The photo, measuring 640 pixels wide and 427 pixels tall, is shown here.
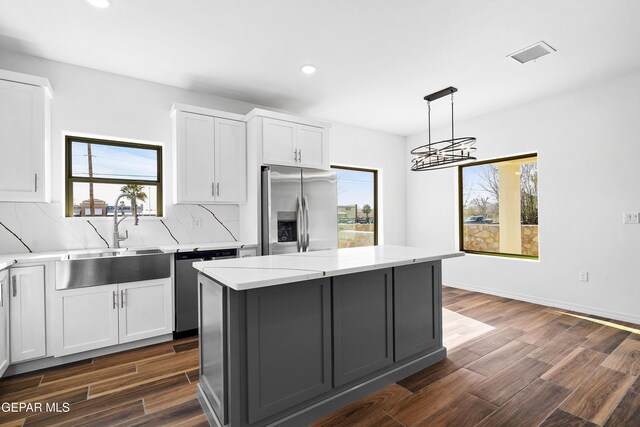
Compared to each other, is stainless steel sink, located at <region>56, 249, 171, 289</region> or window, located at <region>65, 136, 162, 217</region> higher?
window, located at <region>65, 136, 162, 217</region>

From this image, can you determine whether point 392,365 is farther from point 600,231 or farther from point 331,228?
point 600,231

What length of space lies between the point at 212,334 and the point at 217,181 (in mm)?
2117

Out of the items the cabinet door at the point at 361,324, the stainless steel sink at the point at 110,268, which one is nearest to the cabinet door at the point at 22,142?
the stainless steel sink at the point at 110,268

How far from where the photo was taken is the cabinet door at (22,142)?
8.76 feet

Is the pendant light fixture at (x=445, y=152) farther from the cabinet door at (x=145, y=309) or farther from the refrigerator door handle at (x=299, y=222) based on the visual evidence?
the cabinet door at (x=145, y=309)

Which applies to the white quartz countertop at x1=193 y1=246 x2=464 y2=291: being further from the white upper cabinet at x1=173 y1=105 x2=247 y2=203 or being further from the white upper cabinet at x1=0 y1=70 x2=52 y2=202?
the white upper cabinet at x1=0 y1=70 x2=52 y2=202

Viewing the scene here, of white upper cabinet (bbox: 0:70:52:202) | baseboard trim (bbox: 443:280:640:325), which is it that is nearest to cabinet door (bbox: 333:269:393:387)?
white upper cabinet (bbox: 0:70:52:202)

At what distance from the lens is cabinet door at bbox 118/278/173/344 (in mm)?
2893

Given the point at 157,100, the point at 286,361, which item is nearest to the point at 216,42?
the point at 157,100

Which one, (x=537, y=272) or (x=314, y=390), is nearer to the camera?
(x=314, y=390)

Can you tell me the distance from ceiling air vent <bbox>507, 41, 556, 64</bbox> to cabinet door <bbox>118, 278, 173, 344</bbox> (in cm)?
390

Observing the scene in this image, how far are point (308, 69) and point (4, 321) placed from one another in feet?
10.8

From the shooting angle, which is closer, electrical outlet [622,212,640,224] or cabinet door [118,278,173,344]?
cabinet door [118,278,173,344]

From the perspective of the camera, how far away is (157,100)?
3594 millimetres
